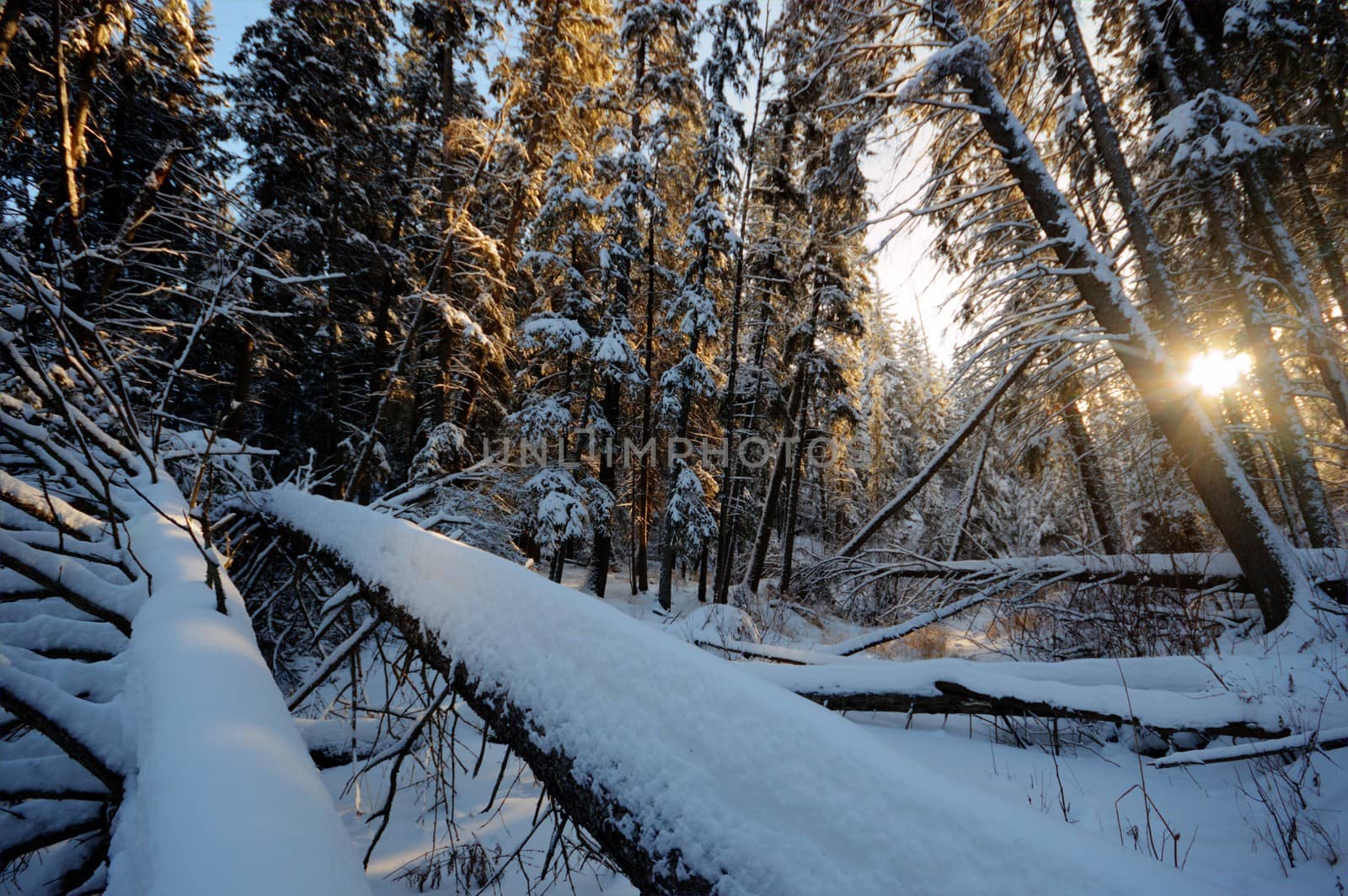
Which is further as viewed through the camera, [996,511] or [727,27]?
[996,511]

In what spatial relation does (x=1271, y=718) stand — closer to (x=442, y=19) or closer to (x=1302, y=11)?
(x=1302, y=11)

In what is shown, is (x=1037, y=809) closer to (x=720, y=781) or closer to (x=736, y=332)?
(x=720, y=781)

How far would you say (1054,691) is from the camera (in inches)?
98.7

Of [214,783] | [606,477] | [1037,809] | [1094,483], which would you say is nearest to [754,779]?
[214,783]

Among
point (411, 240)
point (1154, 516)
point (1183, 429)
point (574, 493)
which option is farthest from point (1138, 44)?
point (411, 240)

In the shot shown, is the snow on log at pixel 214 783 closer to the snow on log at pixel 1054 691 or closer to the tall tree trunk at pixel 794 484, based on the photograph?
the snow on log at pixel 1054 691

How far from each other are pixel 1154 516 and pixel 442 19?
1647 centimetres

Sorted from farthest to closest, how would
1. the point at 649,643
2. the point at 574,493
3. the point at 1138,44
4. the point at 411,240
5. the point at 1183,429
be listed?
the point at 411,240 → the point at 574,493 → the point at 1138,44 → the point at 1183,429 → the point at 649,643

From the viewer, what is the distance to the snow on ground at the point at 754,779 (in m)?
0.76

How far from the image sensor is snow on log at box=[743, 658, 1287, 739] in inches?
88.9

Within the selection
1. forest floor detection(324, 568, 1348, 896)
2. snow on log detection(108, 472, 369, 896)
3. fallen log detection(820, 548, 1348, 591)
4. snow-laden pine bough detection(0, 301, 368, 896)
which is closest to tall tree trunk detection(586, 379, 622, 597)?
fallen log detection(820, 548, 1348, 591)

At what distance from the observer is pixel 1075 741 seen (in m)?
2.82

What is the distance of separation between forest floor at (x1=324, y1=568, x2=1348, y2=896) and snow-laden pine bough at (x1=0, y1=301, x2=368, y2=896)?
2.20 ft

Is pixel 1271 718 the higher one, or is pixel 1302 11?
pixel 1302 11
